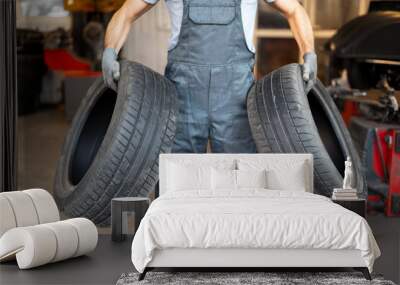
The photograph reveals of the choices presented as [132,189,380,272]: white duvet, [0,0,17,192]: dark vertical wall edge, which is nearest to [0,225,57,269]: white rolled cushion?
[132,189,380,272]: white duvet

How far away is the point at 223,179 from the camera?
187 inches

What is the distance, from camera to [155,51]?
7.57 metres

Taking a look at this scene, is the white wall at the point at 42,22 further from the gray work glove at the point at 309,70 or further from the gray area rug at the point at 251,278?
the gray area rug at the point at 251,278

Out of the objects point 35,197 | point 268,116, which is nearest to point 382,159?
point 268,116

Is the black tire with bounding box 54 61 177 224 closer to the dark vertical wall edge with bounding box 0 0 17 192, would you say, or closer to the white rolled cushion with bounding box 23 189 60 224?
the dark vertical wall edge with bounding box 0 0 17 192

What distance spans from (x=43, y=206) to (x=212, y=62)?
4.72 feet

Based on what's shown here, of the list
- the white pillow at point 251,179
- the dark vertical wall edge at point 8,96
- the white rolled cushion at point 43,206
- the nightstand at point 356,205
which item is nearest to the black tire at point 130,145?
the dark vertical wall edge at point 8,96

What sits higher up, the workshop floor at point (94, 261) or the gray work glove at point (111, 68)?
the gray work glove at point (111, 68)

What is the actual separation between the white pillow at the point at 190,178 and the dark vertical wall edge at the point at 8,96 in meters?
1.41

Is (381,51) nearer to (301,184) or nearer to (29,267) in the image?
(301,184)

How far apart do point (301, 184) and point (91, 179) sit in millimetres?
1310

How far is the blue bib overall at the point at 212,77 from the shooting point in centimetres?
536

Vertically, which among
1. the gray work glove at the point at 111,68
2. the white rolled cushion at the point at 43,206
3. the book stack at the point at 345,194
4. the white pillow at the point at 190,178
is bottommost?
the white rolled cushion at the point at 43,206

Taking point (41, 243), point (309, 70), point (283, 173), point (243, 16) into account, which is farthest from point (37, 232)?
point (309, 70)
